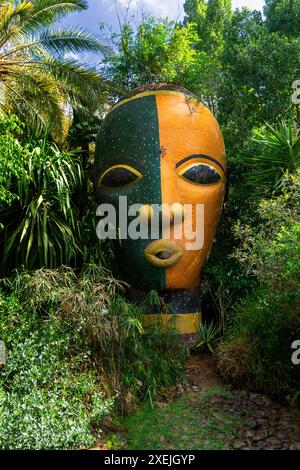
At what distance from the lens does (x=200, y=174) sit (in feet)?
Result: 21.1

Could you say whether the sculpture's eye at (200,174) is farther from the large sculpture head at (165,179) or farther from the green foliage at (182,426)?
the green foliage at (182,426)

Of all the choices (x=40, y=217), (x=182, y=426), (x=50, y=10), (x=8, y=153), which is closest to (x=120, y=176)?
(x=40, y=217)

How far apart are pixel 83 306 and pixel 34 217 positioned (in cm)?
175

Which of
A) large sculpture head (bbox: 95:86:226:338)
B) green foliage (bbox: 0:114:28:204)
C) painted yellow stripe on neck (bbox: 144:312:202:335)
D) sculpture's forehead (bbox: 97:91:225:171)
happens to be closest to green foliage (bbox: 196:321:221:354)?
painted yellow stripe on neck (bbox: 144:312:202:335)

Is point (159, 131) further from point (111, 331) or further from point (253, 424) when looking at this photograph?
point (253, 424)

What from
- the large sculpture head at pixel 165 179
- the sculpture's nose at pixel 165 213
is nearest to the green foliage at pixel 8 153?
the large sculpture head at pixel 165 179

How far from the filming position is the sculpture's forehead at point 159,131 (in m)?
6.38

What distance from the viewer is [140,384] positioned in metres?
4.99

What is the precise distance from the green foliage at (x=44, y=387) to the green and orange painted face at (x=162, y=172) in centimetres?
172

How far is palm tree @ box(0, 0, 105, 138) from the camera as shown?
6781 millimetres

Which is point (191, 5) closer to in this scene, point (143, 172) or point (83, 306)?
point (143, 172)

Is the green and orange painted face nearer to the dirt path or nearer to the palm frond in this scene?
the dirt path

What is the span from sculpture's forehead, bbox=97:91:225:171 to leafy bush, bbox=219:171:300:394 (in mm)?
1492

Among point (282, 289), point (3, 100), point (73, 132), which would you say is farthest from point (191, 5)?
point (282, 289)
